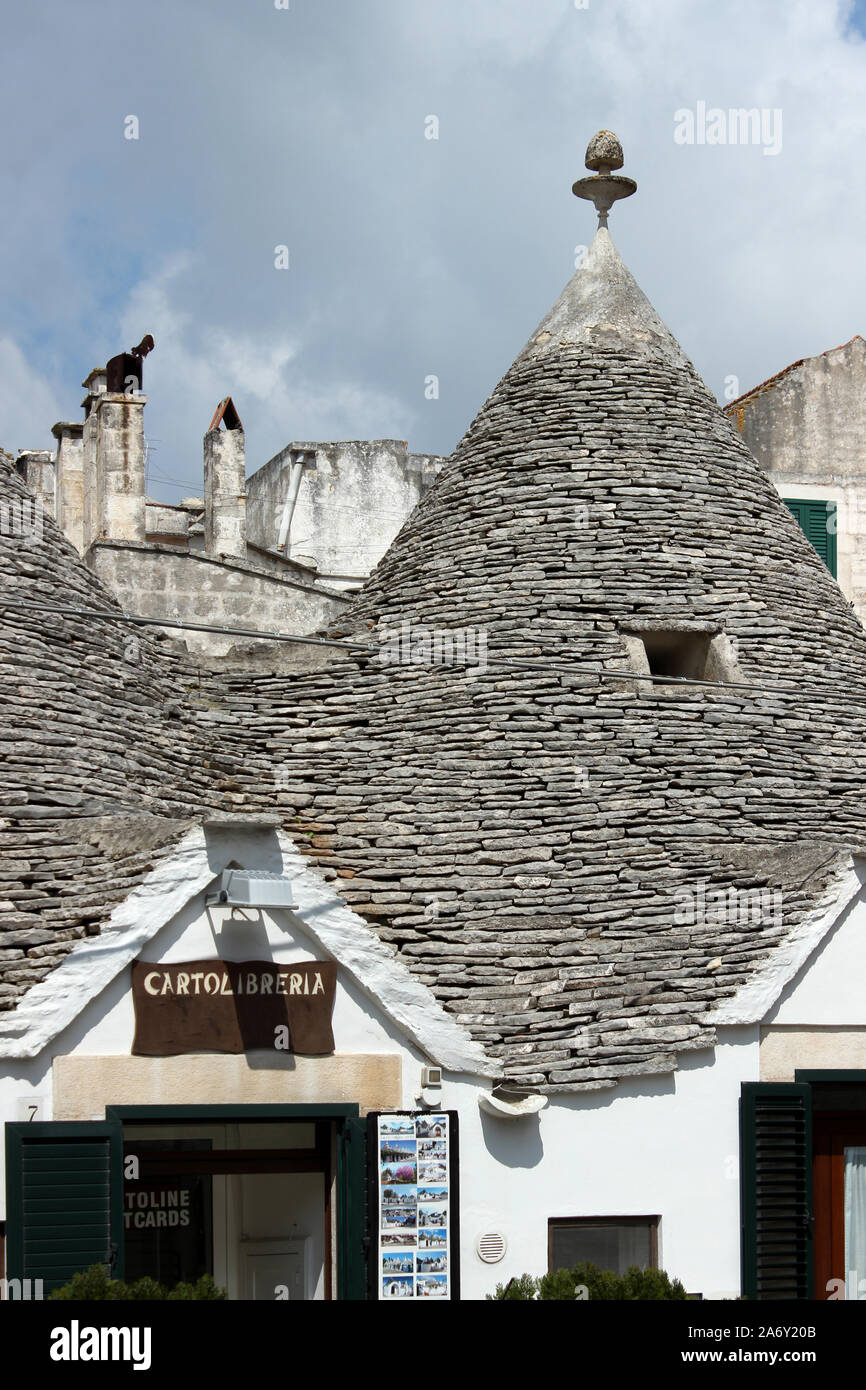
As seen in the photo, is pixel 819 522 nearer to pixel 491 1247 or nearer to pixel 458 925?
pixel 458 925

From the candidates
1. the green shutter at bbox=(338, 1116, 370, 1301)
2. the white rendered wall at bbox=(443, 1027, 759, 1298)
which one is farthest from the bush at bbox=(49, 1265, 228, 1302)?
the white rendered wall at bbox=(443, 1027, 759, 1298)

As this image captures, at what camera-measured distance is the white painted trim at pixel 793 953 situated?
46.7 feet

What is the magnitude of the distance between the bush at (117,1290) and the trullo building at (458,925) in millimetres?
410

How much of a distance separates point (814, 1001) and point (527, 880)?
2.06m

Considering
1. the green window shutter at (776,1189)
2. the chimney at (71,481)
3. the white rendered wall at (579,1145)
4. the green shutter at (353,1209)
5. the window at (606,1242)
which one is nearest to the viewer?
the green shutter at (353,1209)

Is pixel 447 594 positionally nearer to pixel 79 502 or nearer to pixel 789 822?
pixel 789 822

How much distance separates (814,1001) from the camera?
14445mm

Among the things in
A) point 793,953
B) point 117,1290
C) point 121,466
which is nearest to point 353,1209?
point 117,1290

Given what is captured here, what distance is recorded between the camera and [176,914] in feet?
43.3

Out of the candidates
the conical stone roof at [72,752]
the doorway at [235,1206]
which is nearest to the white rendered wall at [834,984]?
the doorway at [235,1206]

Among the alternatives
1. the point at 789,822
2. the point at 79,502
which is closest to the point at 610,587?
the point at 789,822

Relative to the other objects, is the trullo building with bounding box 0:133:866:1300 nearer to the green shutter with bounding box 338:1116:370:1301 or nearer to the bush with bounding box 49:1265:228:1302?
the green shutter with bounding box 338:1116:370:1301

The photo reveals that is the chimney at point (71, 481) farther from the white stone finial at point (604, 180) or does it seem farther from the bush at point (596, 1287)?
the bush at point (596, 1287)

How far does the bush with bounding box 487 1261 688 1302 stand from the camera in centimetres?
1263
